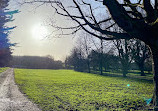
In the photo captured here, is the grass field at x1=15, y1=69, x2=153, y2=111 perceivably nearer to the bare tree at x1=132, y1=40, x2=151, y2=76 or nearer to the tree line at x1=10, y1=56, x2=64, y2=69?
the bare tree at x1=132, y1=40, x2=151, y2=76

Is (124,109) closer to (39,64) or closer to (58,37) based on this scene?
(58,37)

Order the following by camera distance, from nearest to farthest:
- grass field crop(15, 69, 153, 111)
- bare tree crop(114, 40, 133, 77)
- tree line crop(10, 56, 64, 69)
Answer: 1. grass field crop(15, 69, 153, 111)
2. bare tree crop(114, 40, 133, 77)
3. tree line crop(10, 56, 64, 69)

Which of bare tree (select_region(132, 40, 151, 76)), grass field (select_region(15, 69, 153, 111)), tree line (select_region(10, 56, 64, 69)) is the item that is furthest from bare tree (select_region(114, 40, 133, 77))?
tree line (select_region(10, 56, 64, 69))

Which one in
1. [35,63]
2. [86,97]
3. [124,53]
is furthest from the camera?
[35,63]

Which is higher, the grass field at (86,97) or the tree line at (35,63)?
the tree line at (35,63)

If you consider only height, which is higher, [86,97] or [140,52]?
[140,52]

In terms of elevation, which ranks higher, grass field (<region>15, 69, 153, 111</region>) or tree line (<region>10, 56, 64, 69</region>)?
tree line (<region>10, 56, 64, 69</region>)

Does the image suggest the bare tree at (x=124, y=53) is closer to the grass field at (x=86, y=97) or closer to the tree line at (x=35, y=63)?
the grass field at (x=86, y=97)

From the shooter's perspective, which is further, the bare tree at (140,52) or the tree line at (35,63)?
the tree line at (35,63)

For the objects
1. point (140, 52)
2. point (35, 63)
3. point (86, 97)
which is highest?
point (140, 52)

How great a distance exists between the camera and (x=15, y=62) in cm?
8650

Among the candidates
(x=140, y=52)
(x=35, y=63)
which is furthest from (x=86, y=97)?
(x=35, y=63)

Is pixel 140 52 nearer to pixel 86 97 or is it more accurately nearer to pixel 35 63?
pixel 86 97

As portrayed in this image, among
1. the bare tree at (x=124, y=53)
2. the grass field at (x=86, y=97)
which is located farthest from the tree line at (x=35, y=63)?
the grass field at (x=86, y=97)
